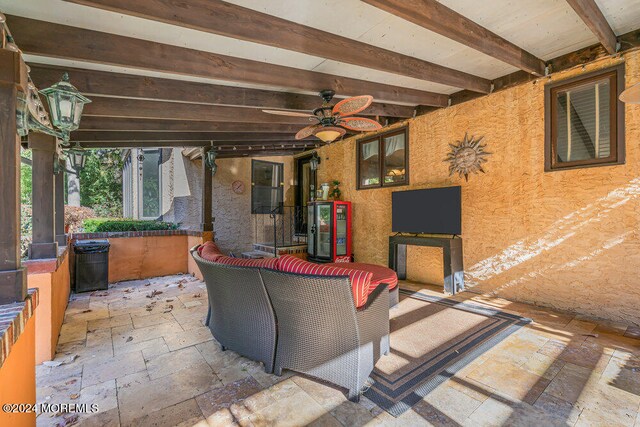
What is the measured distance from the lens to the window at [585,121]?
348cm

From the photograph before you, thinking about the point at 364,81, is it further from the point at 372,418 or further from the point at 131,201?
the point at 131,201

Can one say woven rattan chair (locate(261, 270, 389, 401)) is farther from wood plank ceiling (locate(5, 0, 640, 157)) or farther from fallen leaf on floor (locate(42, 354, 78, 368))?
wood plank ceiling (locate(5, 0, 640, 157))

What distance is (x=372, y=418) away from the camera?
75.7 inches

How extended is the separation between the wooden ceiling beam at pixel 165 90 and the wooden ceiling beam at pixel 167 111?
40 centimetres

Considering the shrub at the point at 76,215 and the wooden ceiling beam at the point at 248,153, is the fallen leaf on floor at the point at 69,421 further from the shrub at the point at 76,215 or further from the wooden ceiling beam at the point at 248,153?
the shrub at the point at 76,215

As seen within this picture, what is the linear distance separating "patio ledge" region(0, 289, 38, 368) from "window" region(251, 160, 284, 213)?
6.78 meters

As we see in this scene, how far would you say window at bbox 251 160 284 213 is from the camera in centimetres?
838

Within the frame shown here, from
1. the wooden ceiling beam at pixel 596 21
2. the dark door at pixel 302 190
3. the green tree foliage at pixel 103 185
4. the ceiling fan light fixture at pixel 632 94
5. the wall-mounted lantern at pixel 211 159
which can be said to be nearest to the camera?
the ceiling fan light fixture at pixel 632 94

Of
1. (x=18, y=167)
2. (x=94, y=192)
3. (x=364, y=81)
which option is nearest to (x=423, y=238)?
(x=364, y=81)

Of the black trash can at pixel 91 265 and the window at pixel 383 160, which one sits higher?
the window at pixel 383 160

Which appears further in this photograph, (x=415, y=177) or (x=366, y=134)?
(x=366, y=134)

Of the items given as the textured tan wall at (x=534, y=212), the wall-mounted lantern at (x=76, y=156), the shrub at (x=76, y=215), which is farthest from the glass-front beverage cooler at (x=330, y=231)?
the shrub at (x=76, y=215)

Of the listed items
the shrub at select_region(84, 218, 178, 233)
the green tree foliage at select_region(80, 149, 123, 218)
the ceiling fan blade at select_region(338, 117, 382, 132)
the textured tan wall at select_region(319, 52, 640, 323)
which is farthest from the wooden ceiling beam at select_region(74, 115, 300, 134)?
the green tree foliage at select_region(80, 149, 123, 218)

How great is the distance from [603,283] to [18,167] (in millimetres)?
5427
